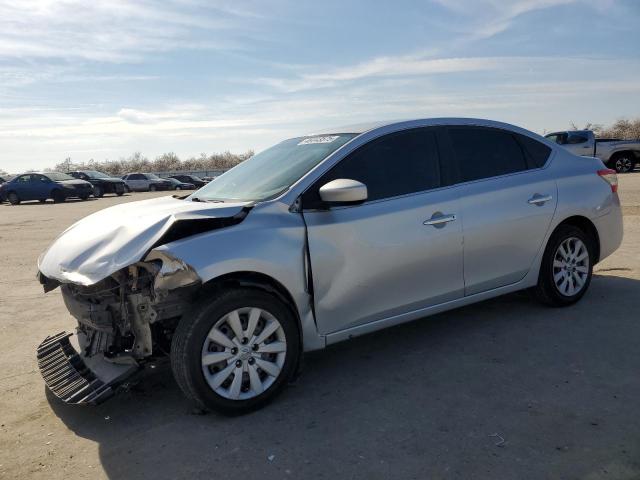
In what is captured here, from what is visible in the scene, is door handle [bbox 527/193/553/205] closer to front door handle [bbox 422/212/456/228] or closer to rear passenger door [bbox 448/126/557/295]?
rear passenger door [bbox 448/126/557/295]

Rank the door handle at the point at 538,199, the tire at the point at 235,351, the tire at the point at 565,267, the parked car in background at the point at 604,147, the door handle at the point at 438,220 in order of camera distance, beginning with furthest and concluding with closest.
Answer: the parked car in background at the point at 604,147
the tire at the point at 565,267
the door handle at the point at 538,199
the door handle at the point at 438,220
the tire at the point at 235,351

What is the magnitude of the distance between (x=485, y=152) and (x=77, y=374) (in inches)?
138

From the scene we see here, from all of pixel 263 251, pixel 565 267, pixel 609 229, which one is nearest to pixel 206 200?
pixel 263 251

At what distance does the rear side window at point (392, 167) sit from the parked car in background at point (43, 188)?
2500cm

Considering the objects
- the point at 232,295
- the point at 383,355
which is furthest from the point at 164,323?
the point at 383,355

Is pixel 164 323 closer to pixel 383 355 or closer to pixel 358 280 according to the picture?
pixel 358 280

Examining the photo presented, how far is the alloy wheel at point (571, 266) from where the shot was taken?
4.98m

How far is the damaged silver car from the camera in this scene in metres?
3.36

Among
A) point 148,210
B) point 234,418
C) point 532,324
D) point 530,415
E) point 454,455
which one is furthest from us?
point 532,324

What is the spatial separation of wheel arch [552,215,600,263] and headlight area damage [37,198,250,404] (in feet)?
10.1

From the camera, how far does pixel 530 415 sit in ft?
10.5

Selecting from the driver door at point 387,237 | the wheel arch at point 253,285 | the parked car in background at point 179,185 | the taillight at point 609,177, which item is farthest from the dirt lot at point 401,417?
the parked car in background at point 179,185

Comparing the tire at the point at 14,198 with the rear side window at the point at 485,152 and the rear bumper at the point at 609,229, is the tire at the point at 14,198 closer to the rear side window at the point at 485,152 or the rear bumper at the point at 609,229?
the rear side window at the point at 485,152

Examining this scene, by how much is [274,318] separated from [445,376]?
4.11 ft
